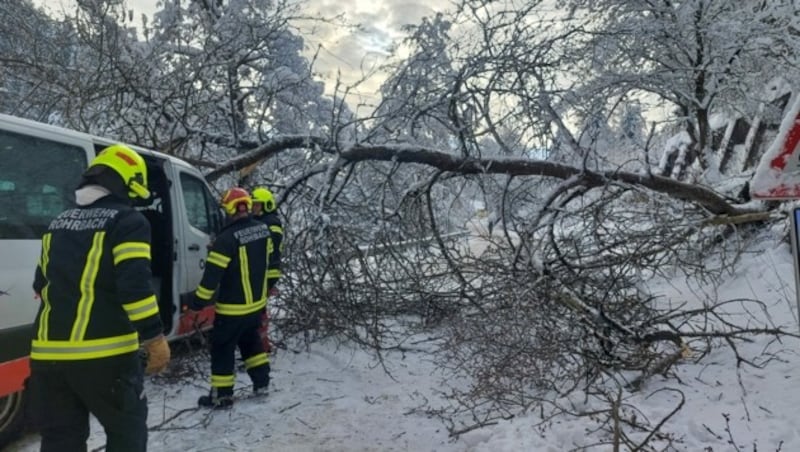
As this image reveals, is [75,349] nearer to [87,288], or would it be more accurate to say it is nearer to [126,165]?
[87,288]

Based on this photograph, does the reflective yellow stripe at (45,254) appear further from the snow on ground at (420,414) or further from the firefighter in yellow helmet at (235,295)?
the firefighter in yellow helmet at (235,295)

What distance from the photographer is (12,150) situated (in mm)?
3488

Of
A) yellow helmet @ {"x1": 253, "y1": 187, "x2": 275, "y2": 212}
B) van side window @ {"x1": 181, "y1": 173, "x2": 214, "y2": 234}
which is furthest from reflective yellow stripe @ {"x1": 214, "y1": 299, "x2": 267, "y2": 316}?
van side window @ {"x1": 181, "y1": 173, "x2": 214, "y2": 234}

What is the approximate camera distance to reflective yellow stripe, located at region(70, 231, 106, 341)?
272 cm

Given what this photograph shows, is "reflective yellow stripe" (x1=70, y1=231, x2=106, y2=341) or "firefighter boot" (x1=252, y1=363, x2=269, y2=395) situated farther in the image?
"firefighter boot" (x1=252, y1=363, x2=269, y2=395)

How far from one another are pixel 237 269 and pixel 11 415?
1.78 meters

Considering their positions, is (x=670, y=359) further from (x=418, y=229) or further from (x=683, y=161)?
(x=683, y=161)

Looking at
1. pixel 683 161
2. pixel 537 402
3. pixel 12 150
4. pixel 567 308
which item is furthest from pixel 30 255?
pixel 683 161

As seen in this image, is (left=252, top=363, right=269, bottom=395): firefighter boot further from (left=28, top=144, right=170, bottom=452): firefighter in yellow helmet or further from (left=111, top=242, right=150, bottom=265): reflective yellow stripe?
(left=111, top=242, right=150, bottom=265): reflective yellow stripe

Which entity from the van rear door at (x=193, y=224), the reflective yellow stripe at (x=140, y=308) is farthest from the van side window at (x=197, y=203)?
the reflective yellow stripe at (x=140, y=308)

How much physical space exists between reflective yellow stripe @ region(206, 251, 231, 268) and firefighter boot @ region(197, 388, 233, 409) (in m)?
1.01

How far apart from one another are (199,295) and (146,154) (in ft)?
4.56

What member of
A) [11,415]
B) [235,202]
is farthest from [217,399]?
[235,202]

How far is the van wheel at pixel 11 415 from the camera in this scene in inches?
145
